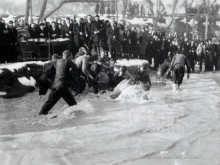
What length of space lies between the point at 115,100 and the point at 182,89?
3.82 m

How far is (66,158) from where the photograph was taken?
21.3ft

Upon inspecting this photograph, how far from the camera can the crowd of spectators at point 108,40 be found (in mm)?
14383

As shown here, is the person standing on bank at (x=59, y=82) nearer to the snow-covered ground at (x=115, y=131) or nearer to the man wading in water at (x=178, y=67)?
the snow-covered ground at (x=115, y=131)

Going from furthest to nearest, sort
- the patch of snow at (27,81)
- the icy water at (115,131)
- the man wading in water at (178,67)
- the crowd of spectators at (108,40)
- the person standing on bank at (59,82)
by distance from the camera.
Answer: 1. the crowd of spectators at (108,40)
2. the man wading in water at (178,67)
3. the patch of snow at (27,81)
4. the person standing on bank at (59,82)
5. the icy water at (115,131)

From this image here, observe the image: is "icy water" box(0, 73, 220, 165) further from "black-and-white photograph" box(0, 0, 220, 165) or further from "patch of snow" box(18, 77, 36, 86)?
"patch of snow" box(18, 77, 36, 86)

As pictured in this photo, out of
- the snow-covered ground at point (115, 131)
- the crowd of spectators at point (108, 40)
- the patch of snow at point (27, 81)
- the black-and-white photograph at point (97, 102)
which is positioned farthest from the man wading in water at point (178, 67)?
the patch of snow at point (27, 81)

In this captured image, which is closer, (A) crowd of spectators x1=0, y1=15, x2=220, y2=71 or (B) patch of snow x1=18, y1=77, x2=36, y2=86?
(B) patch of snow x1=18, y1=77, x2=36, y2=86

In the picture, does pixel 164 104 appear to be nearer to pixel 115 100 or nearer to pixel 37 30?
pixel 115 100

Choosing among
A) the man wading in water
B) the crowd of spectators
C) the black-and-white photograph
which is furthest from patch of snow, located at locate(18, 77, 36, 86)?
the man wading in water

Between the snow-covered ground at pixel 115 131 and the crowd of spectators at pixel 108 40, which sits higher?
the crowd of spectators at pixel 108 40

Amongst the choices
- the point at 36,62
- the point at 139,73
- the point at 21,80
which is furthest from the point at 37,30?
the point at 139,73

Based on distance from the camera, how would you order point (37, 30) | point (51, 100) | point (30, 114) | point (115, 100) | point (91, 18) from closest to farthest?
point (51, 100) → point (30, 114) → point (115, 100) → point (37, 30) → point (91, 18)

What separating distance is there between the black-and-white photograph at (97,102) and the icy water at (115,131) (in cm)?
2

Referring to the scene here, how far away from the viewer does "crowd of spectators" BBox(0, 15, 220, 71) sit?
14.4 meters
